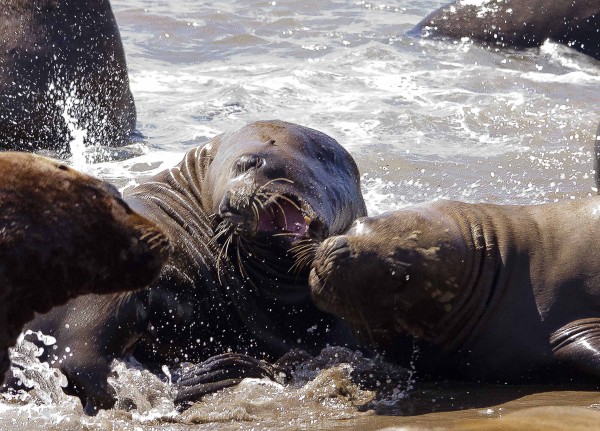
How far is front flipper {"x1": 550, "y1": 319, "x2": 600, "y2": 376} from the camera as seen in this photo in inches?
238

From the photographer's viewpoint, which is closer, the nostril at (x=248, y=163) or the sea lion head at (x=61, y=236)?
the sea lion head at (x=61, y=236)

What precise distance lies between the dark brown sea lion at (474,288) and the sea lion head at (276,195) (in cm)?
39

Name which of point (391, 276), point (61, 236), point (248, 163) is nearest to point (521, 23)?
point (248, 163)

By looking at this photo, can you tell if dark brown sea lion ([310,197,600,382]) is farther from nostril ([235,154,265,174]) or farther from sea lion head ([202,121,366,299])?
nostril ([235,154,265,174])

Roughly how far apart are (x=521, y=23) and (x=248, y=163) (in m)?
9.92

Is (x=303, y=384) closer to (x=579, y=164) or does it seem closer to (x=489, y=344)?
(x=489, y=344)

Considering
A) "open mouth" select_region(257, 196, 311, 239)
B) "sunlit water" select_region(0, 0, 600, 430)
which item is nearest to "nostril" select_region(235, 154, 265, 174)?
"open mouth" select_region(257, 196, 311, 239)

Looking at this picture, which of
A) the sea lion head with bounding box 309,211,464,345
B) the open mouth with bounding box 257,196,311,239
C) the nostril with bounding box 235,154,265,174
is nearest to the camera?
the sea lion head with bounding box 309,211,464,345

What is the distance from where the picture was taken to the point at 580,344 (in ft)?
20.0

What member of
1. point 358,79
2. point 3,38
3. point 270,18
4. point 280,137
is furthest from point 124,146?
point 270,18

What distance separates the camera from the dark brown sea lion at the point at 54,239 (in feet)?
14.5

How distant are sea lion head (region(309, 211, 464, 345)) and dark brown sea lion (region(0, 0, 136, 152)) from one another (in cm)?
572

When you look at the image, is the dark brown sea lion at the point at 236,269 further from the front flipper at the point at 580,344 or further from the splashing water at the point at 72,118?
the splashing water at the point at 72,118

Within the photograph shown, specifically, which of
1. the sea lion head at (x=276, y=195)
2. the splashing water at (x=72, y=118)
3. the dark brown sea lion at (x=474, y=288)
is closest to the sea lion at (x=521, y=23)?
the splashing water at (x=72, y=118)
